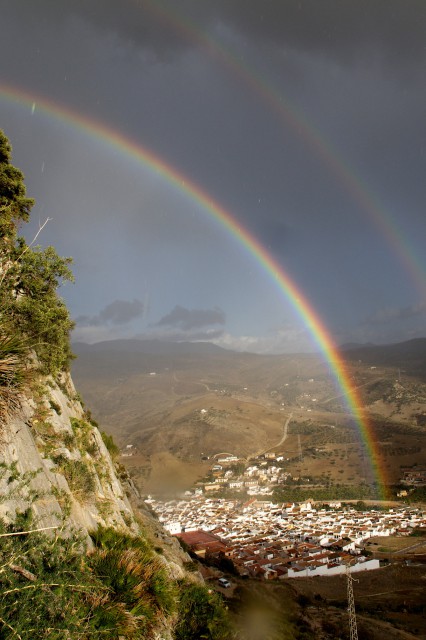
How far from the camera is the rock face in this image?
20.8 feet

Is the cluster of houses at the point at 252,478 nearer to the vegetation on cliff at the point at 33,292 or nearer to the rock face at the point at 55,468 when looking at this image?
the rock face at the point at 55,468

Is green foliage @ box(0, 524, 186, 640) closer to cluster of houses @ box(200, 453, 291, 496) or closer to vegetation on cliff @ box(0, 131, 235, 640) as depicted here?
vegetation on cliff @ box(0, 131, 235, 640)

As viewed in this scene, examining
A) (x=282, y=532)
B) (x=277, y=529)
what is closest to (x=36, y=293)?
(x=282, y=532)

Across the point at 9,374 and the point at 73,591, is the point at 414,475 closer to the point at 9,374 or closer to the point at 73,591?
the point at 73,591

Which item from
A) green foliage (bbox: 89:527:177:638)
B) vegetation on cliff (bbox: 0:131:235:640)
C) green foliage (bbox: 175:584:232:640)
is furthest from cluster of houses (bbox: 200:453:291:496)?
green foliage (bbox: 89:527:177:638)

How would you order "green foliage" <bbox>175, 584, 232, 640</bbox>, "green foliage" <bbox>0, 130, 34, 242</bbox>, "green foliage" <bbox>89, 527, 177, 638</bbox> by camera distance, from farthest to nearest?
"green foliage" <bbox>0, 130, 34, 242</bbox> < "green foliage" <bbox>175, 584, 232, 640</bbox> < "green foliage" <bbox>89, 527, 177, 638</bbox>

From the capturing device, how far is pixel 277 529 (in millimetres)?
58688

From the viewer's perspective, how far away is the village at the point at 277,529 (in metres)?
42.6

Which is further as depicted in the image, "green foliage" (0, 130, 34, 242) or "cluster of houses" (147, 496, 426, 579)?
"cluster of houses" (147, 496, 426, 579)

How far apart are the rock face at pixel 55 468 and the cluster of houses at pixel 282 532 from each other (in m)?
31.1

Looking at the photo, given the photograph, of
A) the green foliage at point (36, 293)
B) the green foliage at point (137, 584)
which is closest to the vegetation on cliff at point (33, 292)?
the green foliage at point (36, 293)

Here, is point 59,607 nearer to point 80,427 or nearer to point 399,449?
point 80,427

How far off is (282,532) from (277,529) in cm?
188

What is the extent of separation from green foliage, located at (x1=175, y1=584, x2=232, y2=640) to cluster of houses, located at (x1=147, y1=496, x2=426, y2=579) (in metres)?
31.2
